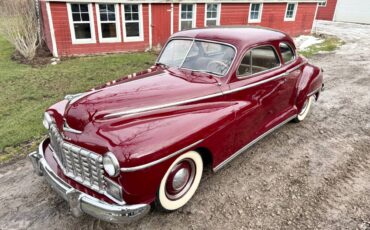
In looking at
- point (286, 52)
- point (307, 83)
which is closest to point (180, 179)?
point (286, 52)

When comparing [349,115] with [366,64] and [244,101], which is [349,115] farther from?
[366,64]

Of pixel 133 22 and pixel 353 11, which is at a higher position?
pixel 353 11

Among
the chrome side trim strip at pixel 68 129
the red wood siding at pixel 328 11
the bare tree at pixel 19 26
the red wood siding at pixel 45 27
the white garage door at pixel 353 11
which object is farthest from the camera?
the red wood siding at pixel 328 11

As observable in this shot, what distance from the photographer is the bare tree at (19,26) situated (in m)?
10.5

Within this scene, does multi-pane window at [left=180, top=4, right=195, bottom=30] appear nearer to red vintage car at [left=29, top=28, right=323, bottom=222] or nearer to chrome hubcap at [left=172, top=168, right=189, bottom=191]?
red vintage car at [left=29, top=28, right=323, bottom=222]

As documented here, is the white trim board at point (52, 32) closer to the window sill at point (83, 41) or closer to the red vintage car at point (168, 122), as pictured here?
the window sill at point (83, 41)

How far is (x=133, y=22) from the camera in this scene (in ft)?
39.2

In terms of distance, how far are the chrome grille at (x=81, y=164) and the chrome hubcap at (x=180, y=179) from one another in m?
0.72

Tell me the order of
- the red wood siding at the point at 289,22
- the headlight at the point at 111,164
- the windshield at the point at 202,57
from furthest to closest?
the red wood siding at the point at 289,22
the windshield at the point at 202,57
the headlight at the point at 111,164

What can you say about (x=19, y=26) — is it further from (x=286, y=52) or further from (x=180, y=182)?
(x=180, y=182)

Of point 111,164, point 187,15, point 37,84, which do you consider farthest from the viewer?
point 187,15

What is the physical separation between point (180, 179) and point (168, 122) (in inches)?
28.0

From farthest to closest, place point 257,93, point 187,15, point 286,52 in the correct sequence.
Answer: point 187,15, point 286,52, point 257,93

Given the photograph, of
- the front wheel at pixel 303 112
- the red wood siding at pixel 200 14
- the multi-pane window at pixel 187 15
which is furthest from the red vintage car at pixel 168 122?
the red wood siding at pixel 200 14
